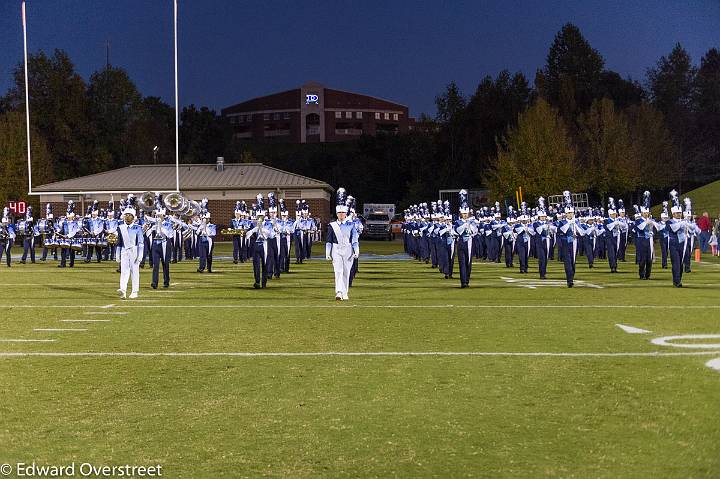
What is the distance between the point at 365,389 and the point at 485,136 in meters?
70.7

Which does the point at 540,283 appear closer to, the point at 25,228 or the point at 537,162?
the point at 25,228

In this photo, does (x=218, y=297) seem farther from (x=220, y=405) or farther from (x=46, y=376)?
(x=220, y=405)

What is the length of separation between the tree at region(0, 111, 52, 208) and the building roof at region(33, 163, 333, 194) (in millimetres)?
1587

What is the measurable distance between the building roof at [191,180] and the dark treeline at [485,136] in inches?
181

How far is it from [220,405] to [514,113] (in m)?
71.6

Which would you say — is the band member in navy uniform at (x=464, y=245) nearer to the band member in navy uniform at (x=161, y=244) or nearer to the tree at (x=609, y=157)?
Result: the band member in navy uniform at (x=161, y=244)

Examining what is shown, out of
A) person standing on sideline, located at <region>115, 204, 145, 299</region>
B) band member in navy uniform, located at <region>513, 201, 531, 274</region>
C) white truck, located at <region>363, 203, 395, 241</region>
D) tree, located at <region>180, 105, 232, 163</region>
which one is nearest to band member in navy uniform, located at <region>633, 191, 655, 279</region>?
band member in navy uniform, located at <region>513, 201, 531, 274</region>

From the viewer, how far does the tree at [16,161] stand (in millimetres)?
61969

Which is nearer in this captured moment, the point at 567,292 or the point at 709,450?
the point at 709,450

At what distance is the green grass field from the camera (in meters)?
5.89

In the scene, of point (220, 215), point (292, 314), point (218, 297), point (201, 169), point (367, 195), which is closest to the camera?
point (292, 314)

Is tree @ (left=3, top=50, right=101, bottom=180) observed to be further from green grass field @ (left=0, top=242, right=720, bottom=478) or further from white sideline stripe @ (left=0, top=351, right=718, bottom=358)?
white sideline stripe @ (left=0, top=351, right=718, bottom=358)

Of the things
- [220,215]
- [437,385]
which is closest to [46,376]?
[437,385]

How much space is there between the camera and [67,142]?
248ft
